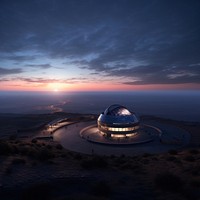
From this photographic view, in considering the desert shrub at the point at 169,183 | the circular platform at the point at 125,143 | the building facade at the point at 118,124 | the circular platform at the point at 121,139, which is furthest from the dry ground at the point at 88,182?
the building facade at the point at 118,124

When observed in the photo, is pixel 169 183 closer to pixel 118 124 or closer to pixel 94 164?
pixel 94 164

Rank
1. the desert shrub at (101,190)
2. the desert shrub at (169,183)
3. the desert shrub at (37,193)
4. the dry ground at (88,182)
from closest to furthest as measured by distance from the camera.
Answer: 1. the desert shrub at (37,193)
2. the dry ground at (88,182)
3. the desert shrub at (101,190)
4. the desert shrub at (169,183)

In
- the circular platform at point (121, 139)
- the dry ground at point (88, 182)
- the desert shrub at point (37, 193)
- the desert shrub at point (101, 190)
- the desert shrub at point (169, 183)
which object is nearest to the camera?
the desert shrub at point (37, 193)

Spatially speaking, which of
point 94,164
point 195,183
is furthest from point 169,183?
point 94,164

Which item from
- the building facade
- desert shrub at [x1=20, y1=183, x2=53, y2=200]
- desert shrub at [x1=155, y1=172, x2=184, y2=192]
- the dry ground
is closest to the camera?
desert shrub at [x1=20, y1=183, x2=53, y2=200]

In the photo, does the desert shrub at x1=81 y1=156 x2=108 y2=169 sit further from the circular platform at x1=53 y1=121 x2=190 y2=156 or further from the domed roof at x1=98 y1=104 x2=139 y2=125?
the domed roof at x1=98 y1=104 x2=139 y2=125

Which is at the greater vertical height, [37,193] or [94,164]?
[37,193]

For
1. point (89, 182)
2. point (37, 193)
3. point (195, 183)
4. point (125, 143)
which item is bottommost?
point (125, 143)

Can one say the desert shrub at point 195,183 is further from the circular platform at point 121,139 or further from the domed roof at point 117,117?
the domed roof at point 117,117

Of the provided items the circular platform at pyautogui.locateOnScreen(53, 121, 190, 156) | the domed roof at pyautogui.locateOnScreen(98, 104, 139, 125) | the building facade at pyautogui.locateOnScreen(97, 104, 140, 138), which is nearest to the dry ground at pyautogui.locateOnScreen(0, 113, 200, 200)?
the circular platform at pyautogui.locateOnScreen(53, 121, 190, 156)

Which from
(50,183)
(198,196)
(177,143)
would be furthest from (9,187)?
(177,143)

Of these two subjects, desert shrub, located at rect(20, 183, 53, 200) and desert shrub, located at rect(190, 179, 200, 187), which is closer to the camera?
desert shrub, located at rect(20, 183, 53, 200)

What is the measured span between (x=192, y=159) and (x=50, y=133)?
105 feet

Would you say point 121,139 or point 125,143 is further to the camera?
point 121,139
